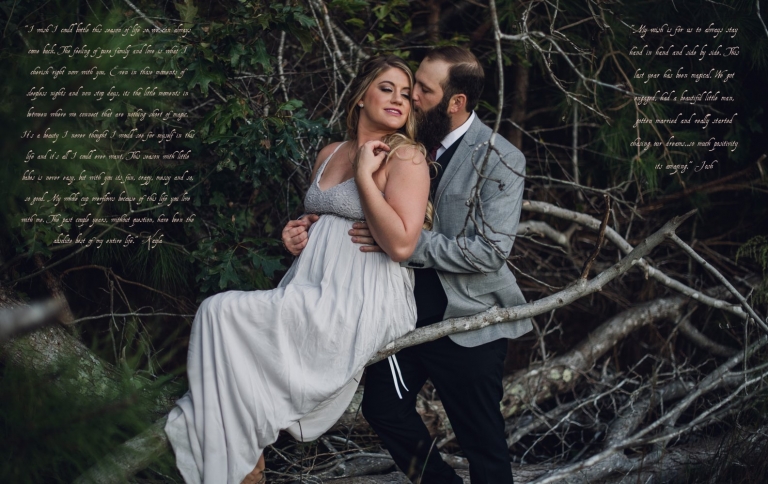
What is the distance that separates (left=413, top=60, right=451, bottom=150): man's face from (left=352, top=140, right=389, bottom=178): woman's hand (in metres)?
0.34

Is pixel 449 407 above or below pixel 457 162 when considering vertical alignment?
below

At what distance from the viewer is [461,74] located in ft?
9.51

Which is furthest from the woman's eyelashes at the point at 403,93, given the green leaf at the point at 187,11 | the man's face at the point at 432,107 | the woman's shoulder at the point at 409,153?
the green leaf at the point at 187,11

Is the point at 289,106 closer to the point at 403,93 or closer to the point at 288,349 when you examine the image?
the point at 403,93

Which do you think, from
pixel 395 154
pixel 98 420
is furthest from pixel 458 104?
pixel 98 420

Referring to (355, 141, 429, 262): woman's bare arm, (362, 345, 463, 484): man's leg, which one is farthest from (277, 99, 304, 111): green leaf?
(362, 345, 463, 484): man's leg

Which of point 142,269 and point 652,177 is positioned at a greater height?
point 652,177

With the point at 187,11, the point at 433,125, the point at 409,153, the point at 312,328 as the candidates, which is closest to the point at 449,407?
the point at 312,328

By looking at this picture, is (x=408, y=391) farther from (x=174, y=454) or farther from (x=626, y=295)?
(x=626, y=295)

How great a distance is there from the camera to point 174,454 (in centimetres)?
231

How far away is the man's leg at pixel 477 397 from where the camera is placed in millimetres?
2689

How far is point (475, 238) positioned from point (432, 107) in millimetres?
652

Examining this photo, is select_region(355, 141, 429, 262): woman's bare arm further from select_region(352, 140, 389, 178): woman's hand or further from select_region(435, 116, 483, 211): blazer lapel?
select_region(435, 116, 483, 211): blazer lapel

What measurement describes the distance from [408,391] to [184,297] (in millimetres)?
1445
